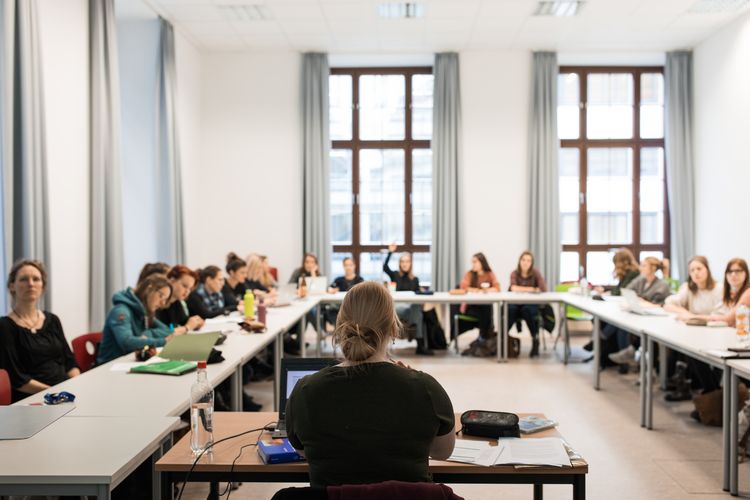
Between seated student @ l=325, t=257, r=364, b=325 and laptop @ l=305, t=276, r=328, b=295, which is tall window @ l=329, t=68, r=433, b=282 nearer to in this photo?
seated student @ l=325, t=257, r=364, b=325

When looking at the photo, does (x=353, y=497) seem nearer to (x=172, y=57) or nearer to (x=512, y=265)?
(x=172, y=57)

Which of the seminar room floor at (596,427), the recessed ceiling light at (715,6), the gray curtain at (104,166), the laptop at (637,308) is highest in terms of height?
the recessed ceiling light at (715,6)

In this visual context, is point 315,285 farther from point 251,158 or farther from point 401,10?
point 401,10

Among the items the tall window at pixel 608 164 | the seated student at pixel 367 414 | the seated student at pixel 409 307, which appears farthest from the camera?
the tall window at pixel 608 164

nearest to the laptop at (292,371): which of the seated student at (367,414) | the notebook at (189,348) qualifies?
the seated student at (367,414)

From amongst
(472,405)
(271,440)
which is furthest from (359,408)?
(472,405)

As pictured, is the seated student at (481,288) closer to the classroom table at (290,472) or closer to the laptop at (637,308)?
the laptop at (637,308)

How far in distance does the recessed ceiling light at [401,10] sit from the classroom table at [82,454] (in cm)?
622

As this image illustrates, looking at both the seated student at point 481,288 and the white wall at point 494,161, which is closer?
the seated student at point 481,288

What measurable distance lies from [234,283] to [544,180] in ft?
15.3

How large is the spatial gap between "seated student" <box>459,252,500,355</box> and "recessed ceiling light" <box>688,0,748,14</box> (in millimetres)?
3675

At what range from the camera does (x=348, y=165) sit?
10086 millimetres

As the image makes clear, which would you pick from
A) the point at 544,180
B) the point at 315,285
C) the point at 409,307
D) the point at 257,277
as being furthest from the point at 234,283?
the point at 544,180

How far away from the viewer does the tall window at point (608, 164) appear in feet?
32.8
